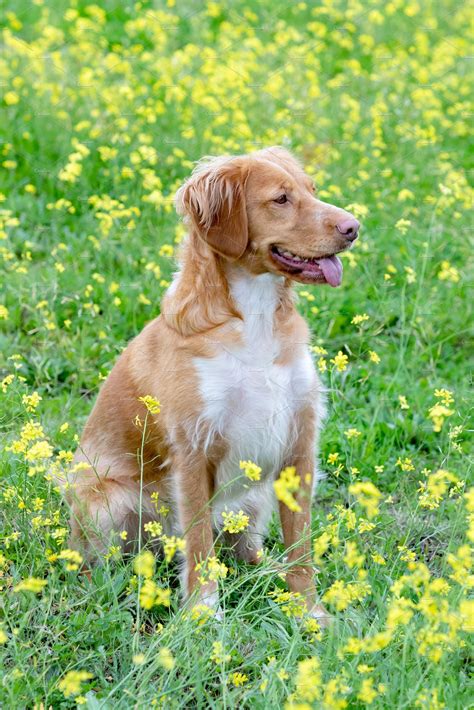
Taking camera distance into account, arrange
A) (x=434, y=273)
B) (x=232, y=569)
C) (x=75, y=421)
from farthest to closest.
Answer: (x=434, y=273) → (x=75, y=421) → (x=232, y=569)

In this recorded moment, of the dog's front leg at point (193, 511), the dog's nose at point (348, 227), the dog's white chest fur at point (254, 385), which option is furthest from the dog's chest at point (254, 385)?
the dog's nose at point (348, 227)

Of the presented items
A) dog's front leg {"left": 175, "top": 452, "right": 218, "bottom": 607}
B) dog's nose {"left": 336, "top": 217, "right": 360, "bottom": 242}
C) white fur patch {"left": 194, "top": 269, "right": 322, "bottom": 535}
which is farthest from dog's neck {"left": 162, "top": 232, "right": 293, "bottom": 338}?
dog's front leg {"left": 175, "top": 452, "right": 218, "bottom": 607}

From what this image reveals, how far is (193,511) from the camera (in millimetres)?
3191

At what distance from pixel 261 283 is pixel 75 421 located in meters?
1.30

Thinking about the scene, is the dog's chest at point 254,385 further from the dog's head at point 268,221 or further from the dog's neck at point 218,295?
the dog's head at point 268,221

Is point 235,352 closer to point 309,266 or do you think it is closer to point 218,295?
point 218,295

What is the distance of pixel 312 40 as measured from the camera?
7.82 metres

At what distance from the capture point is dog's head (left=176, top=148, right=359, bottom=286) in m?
3.10

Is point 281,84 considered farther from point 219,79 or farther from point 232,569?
point 232,569

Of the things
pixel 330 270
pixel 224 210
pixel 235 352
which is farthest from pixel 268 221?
pixel 235 352

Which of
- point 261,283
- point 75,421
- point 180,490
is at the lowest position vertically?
point 75,421

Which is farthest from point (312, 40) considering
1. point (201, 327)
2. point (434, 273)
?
point (201, 327)

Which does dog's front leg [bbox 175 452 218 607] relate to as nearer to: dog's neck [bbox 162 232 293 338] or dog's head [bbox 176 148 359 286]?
dog's neck [bbox 162 232 293 338]

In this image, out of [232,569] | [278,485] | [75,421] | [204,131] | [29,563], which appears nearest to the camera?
[278,485]
